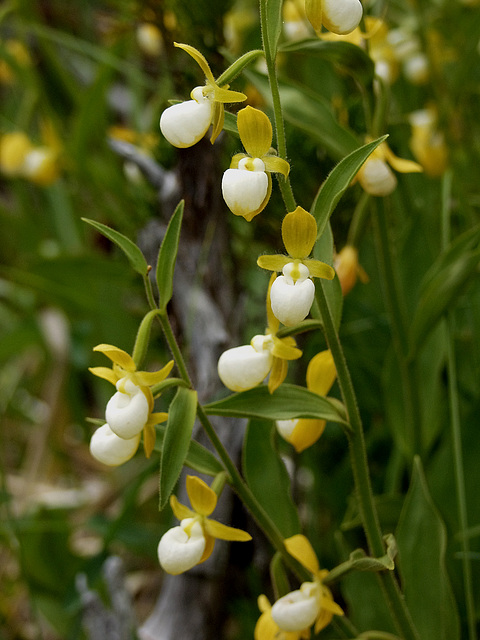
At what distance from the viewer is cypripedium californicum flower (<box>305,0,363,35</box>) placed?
381 mm

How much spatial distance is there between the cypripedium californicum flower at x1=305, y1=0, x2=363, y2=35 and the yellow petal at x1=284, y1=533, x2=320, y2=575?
362 millimetres

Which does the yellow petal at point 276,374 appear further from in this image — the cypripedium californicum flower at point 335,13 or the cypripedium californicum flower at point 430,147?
the cypripedium californicum flower at point 430,147

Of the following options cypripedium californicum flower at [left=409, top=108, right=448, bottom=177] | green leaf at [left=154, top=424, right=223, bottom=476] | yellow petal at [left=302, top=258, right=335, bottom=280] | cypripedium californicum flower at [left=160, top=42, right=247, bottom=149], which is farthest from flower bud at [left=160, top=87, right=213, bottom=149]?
cypripedium californicum flower at [left=409, top=108, right=448, bottom=177]

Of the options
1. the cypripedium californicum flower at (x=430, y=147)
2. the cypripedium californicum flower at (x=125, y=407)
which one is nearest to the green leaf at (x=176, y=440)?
the cypripedium californicum flower at (x=125, y=407)

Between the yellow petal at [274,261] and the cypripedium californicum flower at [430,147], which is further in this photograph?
the cypripedium californicum flower at [430,147]

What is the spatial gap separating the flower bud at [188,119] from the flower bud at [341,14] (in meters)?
0.09

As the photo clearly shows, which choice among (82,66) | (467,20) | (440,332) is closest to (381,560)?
(440,332)

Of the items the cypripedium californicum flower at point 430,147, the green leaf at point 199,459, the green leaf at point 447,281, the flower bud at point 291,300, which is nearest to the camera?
the flower bud at point 291,300

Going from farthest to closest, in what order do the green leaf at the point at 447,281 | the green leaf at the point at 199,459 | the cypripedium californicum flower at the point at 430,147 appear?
the cypripedium californicum flower at the point at 430,147 → the green leaf at the point at 447,281 → the green leaf at the point at 199,459

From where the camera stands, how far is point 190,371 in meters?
0.79

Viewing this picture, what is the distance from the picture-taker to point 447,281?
22.8 inches

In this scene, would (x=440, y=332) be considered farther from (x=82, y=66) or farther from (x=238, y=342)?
(x=82, y=66)

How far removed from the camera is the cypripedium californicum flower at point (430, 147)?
35.0 inches

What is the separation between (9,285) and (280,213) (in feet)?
2.89
